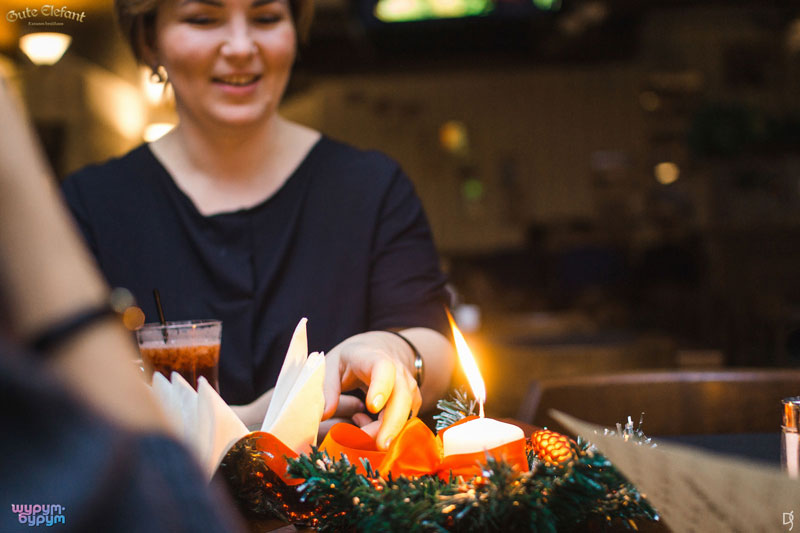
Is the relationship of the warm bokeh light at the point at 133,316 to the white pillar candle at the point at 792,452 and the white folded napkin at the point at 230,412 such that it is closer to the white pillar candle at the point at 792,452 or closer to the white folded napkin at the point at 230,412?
the white folded napkin at the point at 230,412

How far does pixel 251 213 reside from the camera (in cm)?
125

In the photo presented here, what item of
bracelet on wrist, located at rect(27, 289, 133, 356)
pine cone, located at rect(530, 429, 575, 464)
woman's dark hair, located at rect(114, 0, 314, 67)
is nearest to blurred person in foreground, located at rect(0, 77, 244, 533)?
bracelet on wrist, located at rect(27, 289, 133, 356)

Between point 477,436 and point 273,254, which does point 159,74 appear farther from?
point 477,436

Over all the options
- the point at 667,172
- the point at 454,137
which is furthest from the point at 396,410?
the point at 667,172

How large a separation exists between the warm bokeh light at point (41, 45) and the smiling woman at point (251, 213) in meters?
0.17

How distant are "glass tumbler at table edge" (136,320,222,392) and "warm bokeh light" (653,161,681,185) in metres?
9.10

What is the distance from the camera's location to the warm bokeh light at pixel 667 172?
29.9 ft

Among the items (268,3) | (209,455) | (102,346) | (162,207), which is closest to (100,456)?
(102,346)

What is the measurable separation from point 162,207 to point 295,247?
0.24 metres

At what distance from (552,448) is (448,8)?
169 inches

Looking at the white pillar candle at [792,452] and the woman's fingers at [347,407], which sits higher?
the woman's fingers at [347,407]

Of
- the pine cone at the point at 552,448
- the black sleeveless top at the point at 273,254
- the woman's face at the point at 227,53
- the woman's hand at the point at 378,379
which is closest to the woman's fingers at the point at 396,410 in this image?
the woman's hand at the point at 378,379

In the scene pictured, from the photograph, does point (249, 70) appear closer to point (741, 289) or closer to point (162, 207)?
point (162, 207)

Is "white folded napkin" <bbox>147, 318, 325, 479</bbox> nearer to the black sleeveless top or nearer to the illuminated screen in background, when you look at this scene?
the black sleeveless top
